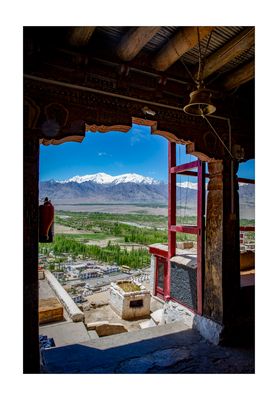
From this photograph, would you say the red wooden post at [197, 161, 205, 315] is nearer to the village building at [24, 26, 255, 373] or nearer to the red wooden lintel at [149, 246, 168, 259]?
the village building at [24, 26, 255, 373]

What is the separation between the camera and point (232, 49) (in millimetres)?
2613

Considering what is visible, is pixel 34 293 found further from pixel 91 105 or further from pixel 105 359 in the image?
pixel 91 105

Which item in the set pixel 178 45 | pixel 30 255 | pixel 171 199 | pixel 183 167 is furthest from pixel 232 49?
pixel 171 199

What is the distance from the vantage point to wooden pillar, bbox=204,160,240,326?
3465mm

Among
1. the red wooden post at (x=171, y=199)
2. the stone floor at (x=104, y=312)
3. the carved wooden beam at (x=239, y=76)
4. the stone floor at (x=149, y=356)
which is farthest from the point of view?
the stone floor at (x=104, y=312)

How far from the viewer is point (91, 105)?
2.81 meters

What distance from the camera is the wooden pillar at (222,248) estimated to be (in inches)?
136

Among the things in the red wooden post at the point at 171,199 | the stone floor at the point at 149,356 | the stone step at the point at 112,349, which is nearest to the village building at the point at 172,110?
the stone floor at the point at 149,356

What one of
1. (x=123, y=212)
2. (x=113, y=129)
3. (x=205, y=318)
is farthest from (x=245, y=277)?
(x=123, y=212)

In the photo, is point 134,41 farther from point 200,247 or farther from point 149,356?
point 149,356

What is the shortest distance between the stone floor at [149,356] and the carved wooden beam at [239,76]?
3562mm

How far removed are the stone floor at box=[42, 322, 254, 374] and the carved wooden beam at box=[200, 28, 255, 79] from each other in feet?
11.7

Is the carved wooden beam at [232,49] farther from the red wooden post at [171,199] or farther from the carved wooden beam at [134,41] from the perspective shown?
the red wooden post at [171,199]

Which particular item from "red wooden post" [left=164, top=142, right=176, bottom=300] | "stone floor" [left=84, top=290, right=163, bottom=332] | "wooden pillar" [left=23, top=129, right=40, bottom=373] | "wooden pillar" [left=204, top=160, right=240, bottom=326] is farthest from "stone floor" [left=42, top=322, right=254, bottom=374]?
"stone floor" [left=84, top=290, right=163, bottom=332]
